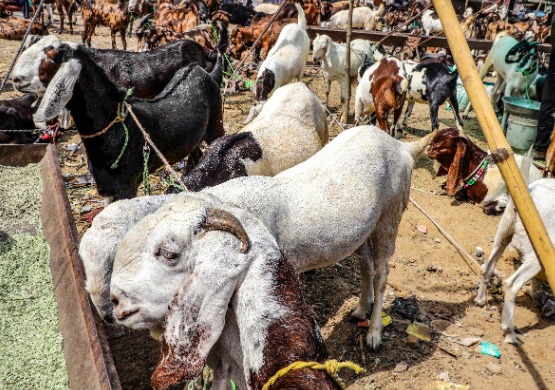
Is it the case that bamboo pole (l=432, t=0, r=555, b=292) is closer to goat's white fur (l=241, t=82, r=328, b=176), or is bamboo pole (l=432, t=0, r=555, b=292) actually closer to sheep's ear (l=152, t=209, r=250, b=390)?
sheep's ear (l=152, t=209, r=250, b=390)

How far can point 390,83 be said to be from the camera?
955 cm

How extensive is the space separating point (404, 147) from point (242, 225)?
2.90 meters

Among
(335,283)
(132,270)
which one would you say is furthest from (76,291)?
(335,283)

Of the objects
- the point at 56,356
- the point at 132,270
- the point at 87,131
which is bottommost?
the point at 56,356

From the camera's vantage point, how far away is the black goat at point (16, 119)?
716 centimetres

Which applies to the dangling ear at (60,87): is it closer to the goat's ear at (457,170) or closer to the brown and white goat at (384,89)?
the goat's ear at (457,170)

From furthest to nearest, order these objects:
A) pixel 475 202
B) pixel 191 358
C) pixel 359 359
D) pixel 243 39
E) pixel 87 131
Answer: pixel 243 39 → pixel 475 202 → pixel 87 131 → pixel 359 359 → pixel 191 358

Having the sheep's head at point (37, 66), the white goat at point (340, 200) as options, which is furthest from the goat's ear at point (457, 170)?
the sheep's head at point (37, 66)

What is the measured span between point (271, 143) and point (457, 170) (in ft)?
13.9

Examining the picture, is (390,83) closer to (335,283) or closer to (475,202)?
(475,202)

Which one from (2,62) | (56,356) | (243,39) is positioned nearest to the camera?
(56,356)

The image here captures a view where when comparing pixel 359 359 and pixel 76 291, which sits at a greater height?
pixel 76 291

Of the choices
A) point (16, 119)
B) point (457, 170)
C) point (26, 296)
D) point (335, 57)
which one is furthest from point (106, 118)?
point (335, 57)

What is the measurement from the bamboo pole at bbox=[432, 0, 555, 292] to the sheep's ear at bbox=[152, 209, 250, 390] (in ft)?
3.67
